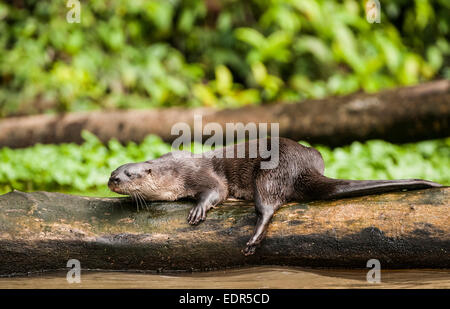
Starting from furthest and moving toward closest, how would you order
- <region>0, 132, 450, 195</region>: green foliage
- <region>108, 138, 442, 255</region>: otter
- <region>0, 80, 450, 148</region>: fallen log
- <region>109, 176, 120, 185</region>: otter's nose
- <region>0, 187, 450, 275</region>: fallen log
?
1. <region>0, 80, 450, 148</region>: fallen log
2. <region>0, 132, 450, 195</region>: green foliage
3. <region>109, 176, 120, 185</region>: otter's nose
4. <region>108, 138, 442, 255</region>: otter
5. <region>0, 187, 450, 275</region>: fallen log

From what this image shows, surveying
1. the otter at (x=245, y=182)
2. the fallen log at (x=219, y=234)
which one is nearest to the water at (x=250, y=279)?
the fallen log at (x=219, y=234)

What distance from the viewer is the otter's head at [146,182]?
8.80ft

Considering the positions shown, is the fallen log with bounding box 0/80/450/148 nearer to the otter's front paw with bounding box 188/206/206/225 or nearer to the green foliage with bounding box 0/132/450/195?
the green foliage with bounding box 0/132/450/195

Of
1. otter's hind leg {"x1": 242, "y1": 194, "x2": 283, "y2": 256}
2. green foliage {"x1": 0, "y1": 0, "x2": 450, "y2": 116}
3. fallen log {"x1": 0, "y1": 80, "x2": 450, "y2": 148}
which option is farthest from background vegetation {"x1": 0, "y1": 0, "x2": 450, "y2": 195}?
otter's hind leg {"x1": 242, "y1": 194, "x2": 283, "y2": 256}

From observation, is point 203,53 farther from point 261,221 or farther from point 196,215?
point 261,221

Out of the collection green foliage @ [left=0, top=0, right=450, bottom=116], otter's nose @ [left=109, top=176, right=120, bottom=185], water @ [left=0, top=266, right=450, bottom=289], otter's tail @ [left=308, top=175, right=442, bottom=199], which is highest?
green foliage @ [left=0, top=0, right=450, bottom=116]

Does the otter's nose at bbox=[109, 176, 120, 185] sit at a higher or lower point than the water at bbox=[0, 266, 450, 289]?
higher

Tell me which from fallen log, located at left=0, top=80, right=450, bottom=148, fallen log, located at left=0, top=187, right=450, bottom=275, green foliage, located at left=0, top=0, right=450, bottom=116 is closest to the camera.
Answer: fallen log, located at left=0, top=187, right=450, bottom=275

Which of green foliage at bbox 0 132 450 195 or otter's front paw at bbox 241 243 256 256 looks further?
green foliage at bbox 0 132 450 195

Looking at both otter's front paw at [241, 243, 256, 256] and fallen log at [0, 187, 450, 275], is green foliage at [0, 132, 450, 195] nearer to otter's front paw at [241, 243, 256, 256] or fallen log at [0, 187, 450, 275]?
fallen log at [0, 187, 450, 275]

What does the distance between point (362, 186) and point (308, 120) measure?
3.12m

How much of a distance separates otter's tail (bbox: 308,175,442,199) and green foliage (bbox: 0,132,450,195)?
1.99 meters

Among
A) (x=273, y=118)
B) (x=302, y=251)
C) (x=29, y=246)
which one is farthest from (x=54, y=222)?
(x=273, y=118)

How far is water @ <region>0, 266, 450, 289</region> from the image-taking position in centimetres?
227
